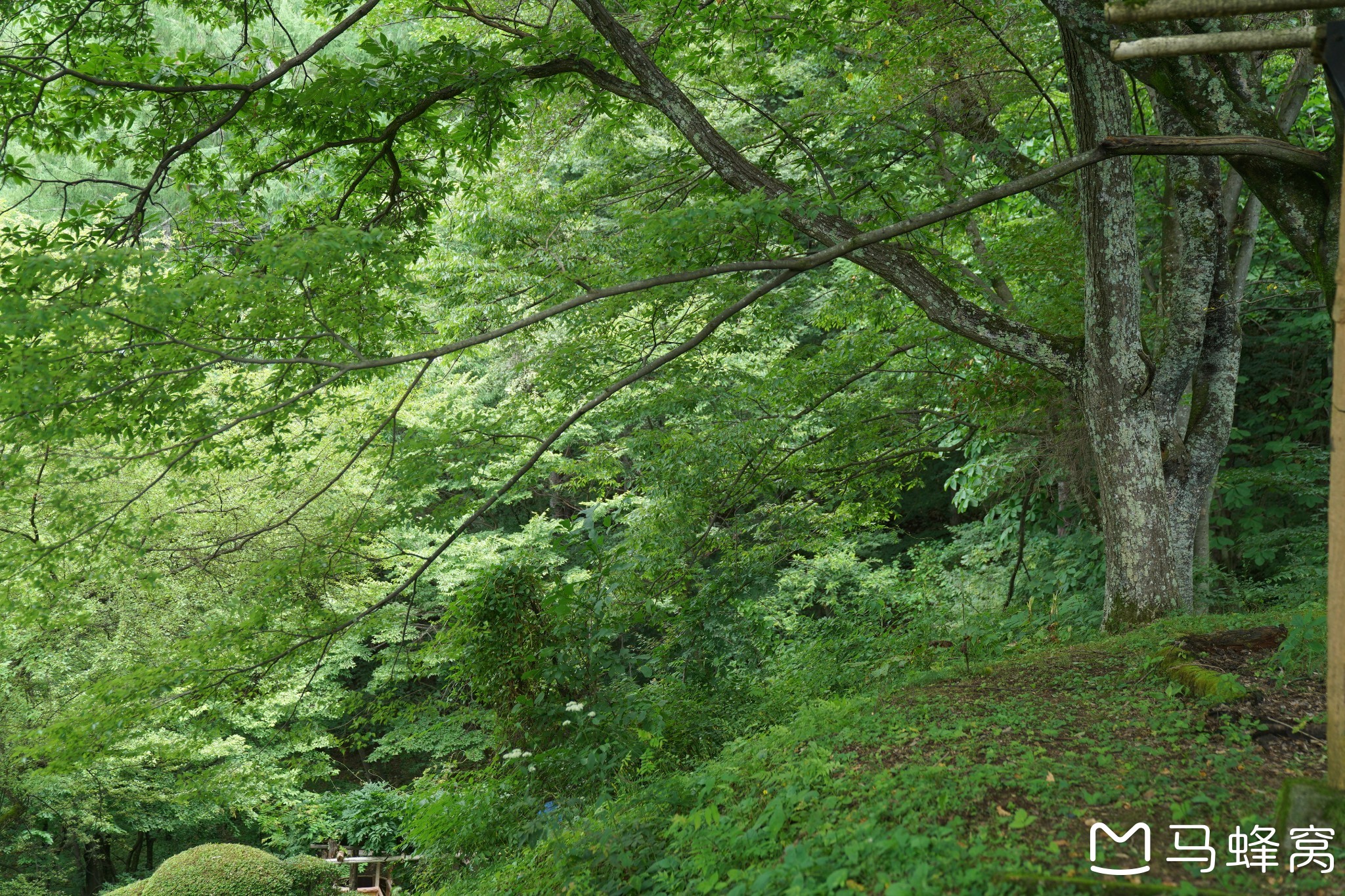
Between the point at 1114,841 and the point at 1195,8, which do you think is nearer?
the point at 1114,841

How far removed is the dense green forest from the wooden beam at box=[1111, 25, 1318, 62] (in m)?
0.89

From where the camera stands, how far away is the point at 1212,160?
6.57 meters

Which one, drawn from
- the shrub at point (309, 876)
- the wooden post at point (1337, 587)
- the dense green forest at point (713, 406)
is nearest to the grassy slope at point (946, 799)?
the dense green forest at point (713, 406)

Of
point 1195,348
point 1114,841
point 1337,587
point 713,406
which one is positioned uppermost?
point 713,406

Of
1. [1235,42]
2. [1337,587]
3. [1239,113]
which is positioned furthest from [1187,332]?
[1337,587]

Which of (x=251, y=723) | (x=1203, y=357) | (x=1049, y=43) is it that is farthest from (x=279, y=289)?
(x=251, y=723)

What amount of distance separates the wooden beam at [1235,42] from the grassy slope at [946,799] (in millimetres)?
2582

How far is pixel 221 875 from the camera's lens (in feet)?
33.1

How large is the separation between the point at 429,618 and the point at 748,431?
33.1 ft

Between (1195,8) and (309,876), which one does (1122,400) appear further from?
(309,876)

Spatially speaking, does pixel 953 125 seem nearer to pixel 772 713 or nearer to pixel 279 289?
pixel 772 713

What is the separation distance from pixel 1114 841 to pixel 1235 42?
2.79 m
